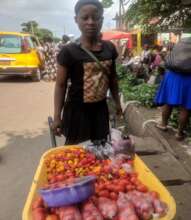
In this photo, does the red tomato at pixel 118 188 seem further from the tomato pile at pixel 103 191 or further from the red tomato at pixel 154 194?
the red tomato at pixel 154 194

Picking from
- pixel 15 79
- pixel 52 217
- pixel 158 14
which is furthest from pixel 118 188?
pixel 15 79

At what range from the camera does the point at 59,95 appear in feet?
10.4

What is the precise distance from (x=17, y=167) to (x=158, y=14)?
11.2 ft

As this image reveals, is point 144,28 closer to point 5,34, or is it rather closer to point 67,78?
point 67,78

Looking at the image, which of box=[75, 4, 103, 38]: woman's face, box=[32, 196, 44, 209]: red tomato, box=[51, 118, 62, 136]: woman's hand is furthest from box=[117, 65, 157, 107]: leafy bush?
box=[32, 196, 44, 209]: red tomato

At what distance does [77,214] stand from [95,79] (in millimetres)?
1363

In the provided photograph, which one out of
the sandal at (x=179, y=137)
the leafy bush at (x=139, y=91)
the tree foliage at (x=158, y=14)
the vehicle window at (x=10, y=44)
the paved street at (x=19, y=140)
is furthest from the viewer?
the vehicle window at (x=10, y=44)

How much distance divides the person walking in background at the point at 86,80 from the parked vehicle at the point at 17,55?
37.1 ft

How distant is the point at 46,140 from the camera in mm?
6410

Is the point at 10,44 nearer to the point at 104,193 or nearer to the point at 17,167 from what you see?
the point at 17,167

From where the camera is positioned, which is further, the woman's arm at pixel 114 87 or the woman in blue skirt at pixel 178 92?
the woman in blue skirt at pixel 178 92

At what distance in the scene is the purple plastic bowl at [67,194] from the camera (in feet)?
6.75

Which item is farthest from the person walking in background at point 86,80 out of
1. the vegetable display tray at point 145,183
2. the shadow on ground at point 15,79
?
the shadow on ground at point 15,79

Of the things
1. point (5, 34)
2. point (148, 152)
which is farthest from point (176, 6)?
point (5, 34)
